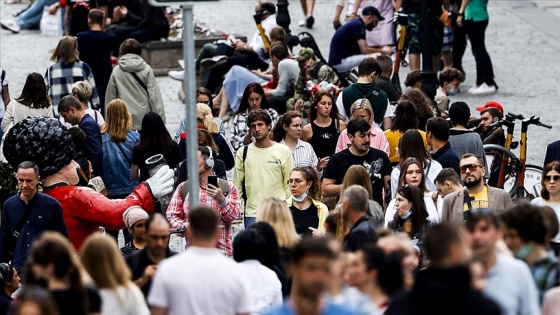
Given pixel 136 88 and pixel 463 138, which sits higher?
pixel 463 138

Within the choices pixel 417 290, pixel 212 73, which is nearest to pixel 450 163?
pixel 417 290

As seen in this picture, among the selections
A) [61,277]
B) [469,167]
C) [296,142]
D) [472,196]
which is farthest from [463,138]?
[61,277]

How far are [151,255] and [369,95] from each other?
6.47 metres

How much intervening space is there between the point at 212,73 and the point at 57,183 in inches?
333

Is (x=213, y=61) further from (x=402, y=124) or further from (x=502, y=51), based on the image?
(x=402, y=124)

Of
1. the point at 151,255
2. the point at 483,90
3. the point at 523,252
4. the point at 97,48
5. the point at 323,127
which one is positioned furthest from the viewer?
the point at 483,90

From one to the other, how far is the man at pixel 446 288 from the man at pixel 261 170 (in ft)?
18.8

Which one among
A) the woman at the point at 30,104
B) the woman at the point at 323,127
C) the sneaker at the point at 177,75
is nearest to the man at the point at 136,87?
the woman at the point at 30,104

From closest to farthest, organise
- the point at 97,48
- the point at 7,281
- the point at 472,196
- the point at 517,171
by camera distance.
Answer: the point at 7,281 → the point at 472,196 → the point at 517,171 → the point at 97,48

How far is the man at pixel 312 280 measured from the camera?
7.96 metres

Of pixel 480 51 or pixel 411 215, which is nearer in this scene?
pixel 411 215

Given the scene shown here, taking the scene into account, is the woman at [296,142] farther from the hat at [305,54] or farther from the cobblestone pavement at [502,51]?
the cobblestone pavement at [502,51]

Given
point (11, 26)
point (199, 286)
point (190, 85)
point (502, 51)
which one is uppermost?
point (190, 85)

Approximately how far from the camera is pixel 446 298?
7852mm
